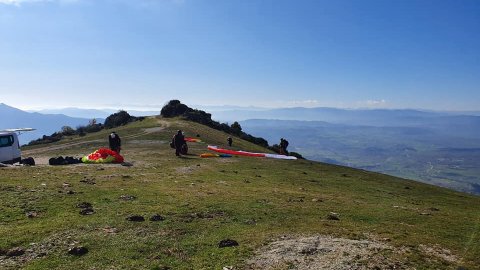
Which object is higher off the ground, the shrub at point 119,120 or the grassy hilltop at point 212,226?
the shrub at point 119,120

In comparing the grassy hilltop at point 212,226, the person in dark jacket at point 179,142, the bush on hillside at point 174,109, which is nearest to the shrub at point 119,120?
the bush on hillside at point 174,109

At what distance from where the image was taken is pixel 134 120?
4220 inches

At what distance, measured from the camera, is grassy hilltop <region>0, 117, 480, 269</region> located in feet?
41.3

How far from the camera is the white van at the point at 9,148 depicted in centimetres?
3597

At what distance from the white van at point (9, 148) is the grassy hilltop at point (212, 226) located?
27.3 ft

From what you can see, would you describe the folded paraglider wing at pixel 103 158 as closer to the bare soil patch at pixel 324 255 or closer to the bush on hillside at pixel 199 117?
the bare soil patch at pixel 324 255

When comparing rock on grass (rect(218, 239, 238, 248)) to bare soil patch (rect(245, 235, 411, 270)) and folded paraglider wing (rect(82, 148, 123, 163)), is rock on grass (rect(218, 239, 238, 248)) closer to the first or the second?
bare soil patch (rect(245, 235, 411, 270))

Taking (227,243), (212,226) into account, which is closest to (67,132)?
(212,226)

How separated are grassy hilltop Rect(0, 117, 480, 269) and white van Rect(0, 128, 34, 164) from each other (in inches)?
328

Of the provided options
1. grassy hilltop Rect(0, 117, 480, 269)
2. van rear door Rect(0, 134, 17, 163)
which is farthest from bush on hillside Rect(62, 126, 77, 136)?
grassy hilltop Rect(0, 117, 480, 269)

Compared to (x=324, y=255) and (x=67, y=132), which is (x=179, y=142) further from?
(x=67, y=132)

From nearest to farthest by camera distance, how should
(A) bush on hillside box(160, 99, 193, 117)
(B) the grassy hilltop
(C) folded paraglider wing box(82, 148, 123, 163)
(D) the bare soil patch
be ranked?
(D) the bare soil patch → (B) the grassy hilltop → (C) folded paraglider wing box(82, 148, 123, 163) → (A) bush on hillside box(160, 99, 193, 117)

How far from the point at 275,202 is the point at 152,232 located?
907 cm

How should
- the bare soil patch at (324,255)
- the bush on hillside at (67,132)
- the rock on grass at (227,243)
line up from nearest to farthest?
1. the bare soil patch at (324,255)
2. the rock on grass at (227,243)
3. the bush on hillside at (67,132)
